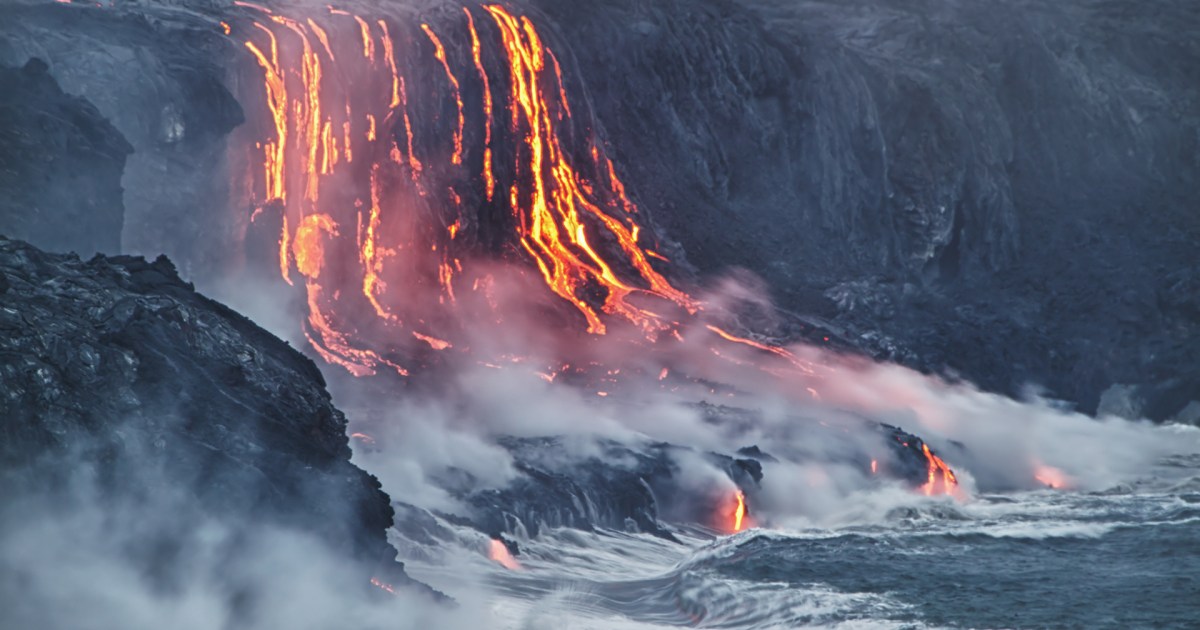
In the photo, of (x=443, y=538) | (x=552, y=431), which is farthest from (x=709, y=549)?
(x=552, y=431)

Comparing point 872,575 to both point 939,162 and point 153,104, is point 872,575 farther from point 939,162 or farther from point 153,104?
point 939,162

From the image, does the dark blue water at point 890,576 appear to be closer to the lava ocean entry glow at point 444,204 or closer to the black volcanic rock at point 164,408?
the black volcanic rock at point 164,408

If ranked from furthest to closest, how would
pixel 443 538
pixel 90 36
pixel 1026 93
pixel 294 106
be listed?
pixel 1026 93, pixel 294 106, pixel 90 36, pixel 443 538

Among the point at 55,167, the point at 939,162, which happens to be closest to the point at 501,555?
the point at 55,167

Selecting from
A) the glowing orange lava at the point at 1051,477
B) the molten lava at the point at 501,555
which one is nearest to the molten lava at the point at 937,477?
the glowing orange lava at the point at 1051,477

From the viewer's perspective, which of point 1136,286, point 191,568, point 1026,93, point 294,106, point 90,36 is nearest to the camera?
point 191,568

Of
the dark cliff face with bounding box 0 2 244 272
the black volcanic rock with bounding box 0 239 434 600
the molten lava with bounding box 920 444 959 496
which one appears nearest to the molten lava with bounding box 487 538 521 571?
the black volcanic rock with bounding box 0 239 434 600

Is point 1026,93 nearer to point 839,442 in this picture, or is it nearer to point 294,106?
point 839,442
